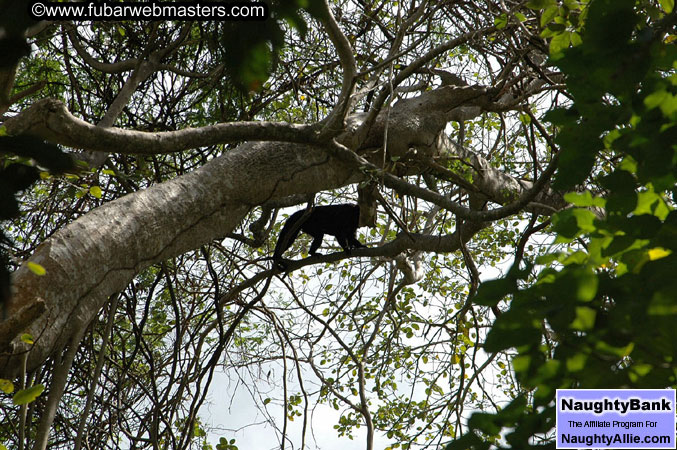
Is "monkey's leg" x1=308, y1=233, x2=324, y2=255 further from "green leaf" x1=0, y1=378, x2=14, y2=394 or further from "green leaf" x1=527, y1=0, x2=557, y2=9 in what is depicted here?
"green leaf" x1=527, y1=0, x2=557, y2=9

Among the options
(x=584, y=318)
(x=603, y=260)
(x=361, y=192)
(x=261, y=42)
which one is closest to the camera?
(x=261, y=42)

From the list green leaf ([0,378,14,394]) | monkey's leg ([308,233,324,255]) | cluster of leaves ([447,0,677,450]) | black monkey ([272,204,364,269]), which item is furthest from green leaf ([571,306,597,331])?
monkey's leg ([308,233,324,255])

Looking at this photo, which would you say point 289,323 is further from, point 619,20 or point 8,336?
point 619,20

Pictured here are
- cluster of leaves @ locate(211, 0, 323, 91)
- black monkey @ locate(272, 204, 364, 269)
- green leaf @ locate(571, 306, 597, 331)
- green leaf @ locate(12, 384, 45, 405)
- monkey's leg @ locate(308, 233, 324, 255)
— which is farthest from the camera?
monkey's leg @ locate(308, 233, 324, 255)

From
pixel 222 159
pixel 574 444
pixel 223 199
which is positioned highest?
pixel 222 159

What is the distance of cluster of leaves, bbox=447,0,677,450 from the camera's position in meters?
0.82

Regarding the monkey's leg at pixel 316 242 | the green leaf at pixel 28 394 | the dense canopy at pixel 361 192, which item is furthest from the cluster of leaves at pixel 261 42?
the monkey's leg at pixel 316 242

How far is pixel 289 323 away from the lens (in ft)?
16.8

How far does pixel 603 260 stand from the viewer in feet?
3.22

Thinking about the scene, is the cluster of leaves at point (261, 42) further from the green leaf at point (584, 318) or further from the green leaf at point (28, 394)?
the green leaf at point (28, 394)

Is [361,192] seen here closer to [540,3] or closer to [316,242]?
[316,242]

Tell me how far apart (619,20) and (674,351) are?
19.2 inches

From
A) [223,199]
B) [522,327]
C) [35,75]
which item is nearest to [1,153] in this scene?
[522,327]

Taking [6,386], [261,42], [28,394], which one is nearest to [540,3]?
[261,42]
